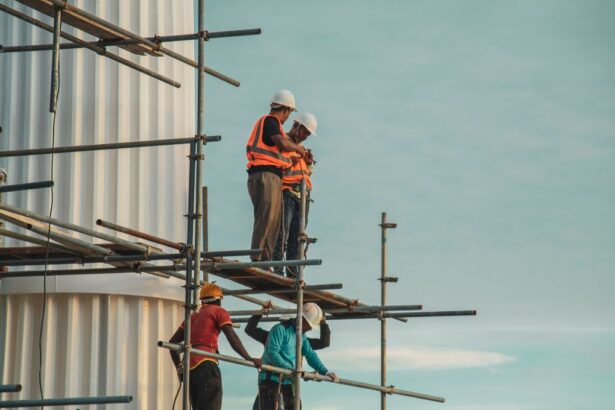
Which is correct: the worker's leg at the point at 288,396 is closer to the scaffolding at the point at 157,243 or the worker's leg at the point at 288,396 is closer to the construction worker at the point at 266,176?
the scaffolding at the point at 157,243

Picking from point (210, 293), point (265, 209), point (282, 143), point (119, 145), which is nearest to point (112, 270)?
point (210, 293)

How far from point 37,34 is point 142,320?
3.94m

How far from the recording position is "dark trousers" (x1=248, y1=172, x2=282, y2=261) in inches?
713

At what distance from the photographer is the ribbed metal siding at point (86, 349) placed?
61.2 ft

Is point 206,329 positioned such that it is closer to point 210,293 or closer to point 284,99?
point 210,293

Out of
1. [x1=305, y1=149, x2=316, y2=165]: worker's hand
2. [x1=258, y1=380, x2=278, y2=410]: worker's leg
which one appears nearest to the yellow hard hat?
[x1=258, y1=380, x2=278, y2=410]: worker's leg

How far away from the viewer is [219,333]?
16234 mm

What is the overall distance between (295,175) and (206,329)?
12.1 ft

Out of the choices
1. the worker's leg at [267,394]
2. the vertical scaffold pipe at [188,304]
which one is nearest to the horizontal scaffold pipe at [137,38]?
the vertical scaffold pipe at [188,304]

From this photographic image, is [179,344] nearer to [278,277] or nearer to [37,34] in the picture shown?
[278,277]

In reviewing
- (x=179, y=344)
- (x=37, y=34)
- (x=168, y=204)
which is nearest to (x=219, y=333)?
(x=179, y=344)

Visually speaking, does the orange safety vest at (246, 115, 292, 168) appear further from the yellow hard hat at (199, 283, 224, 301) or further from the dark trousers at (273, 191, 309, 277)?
the yellow hard hat at (199, 283, 224, 301)

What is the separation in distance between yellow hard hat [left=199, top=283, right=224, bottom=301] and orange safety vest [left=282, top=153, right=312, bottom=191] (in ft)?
9.26

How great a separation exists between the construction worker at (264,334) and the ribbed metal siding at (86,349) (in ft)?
5.74
